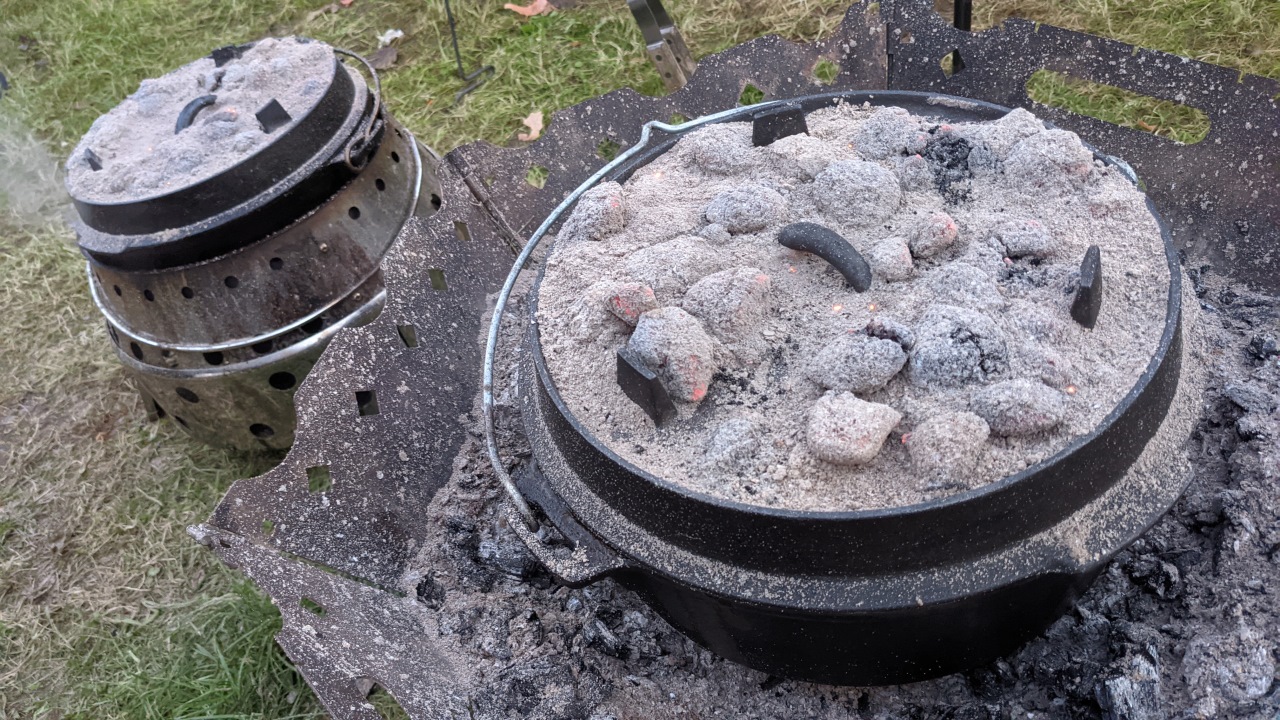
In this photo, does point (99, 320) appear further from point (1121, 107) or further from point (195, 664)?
point (1121, 107)

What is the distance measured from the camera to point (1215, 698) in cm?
129

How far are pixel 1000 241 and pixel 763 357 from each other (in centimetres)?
40

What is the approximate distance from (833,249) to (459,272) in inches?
39.4

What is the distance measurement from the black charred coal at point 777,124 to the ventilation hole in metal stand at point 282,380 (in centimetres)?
143

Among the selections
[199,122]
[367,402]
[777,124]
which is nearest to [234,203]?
[199,122]

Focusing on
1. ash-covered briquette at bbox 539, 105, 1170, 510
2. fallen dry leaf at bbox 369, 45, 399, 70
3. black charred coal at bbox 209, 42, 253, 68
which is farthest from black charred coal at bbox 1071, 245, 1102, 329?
fallen dry leaf at bbox 369, 45, 399, 70

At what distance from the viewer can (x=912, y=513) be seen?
1.07 metres

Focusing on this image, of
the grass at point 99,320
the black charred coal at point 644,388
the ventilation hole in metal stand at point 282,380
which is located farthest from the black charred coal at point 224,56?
the black charred coal at point 644,388

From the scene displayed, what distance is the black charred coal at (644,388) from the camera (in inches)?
46.9

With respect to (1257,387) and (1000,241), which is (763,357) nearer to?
(1000,241)

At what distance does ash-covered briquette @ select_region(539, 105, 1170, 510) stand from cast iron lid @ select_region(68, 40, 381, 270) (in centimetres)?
95

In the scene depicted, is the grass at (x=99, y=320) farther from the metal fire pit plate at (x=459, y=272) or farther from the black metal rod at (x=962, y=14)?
the black metal rod at (x=962, y=14)

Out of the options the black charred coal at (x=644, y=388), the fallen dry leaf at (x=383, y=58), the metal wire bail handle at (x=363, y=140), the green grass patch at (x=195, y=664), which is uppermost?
the black charred coal at (x=644, y=388)

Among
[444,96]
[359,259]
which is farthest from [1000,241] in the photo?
[444,96]
